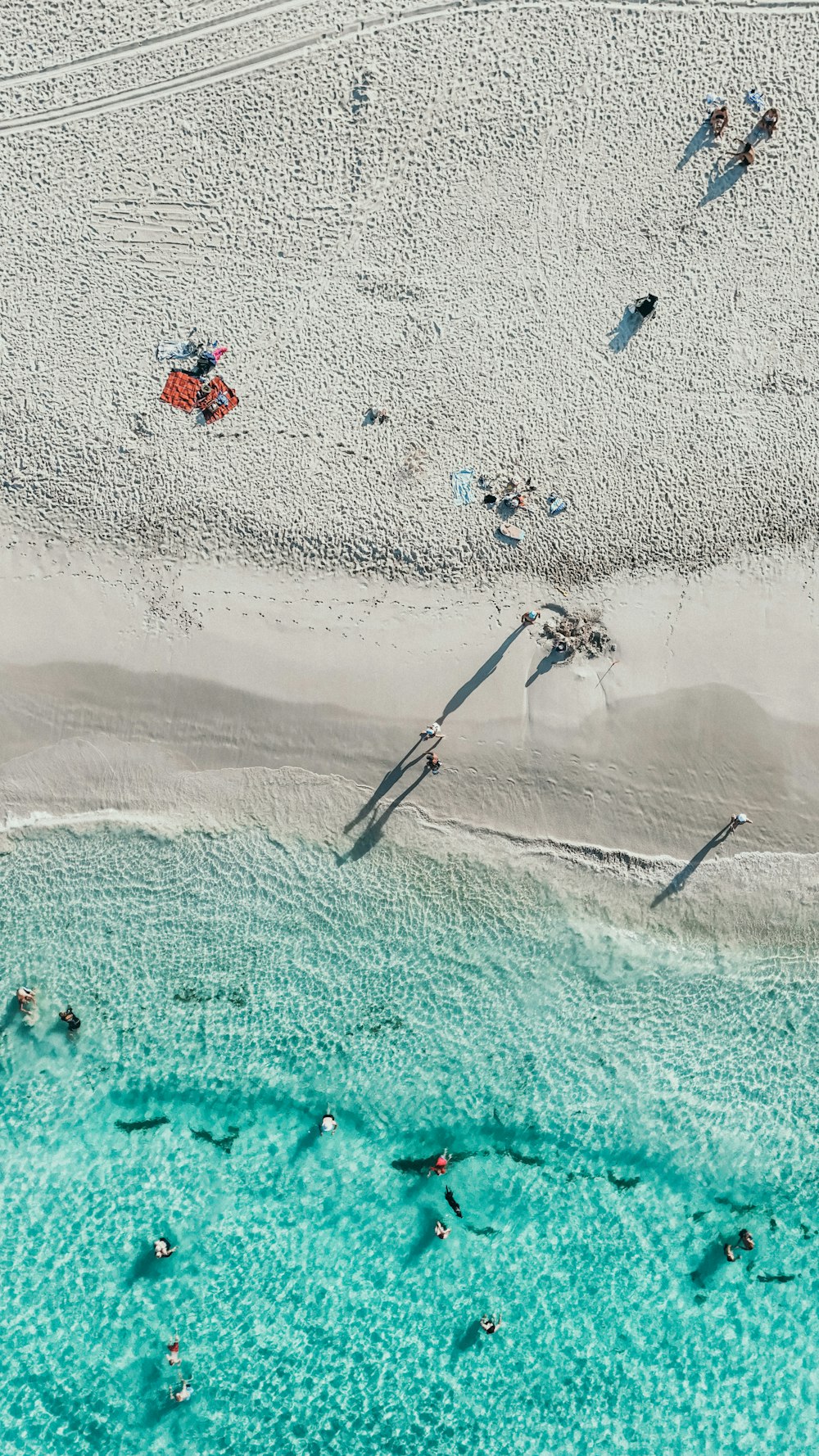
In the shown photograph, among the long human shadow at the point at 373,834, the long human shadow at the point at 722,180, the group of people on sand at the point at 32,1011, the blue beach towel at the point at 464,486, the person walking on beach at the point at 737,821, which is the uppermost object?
the long human shadow at the point at 722,180

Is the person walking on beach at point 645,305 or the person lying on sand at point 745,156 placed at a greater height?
the person lying on sand at point 745,156

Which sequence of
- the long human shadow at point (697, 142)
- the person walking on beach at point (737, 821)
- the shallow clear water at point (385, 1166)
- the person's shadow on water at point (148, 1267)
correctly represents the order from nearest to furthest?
the shallow clear water at point (385, 1166)
the person's shadow on water at point (148, 1267)
the person walking on beach at point (737, 821)
the long human shadow at point (697, 142)

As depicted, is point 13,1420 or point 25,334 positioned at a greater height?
point 25,334

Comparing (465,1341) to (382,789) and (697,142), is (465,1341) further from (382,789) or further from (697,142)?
(697,142)

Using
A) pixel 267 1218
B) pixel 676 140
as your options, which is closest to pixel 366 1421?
pixel 267 1218

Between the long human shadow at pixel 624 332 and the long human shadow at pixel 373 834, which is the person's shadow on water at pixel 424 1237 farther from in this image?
the long human shadow at pixel 624 332

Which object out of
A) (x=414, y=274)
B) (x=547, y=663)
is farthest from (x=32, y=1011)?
(x=414, y=274)

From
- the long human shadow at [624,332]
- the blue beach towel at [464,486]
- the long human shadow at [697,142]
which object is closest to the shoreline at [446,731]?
the blue beach towel at [464,486]

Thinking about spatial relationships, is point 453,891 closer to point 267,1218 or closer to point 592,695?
point 592,695
